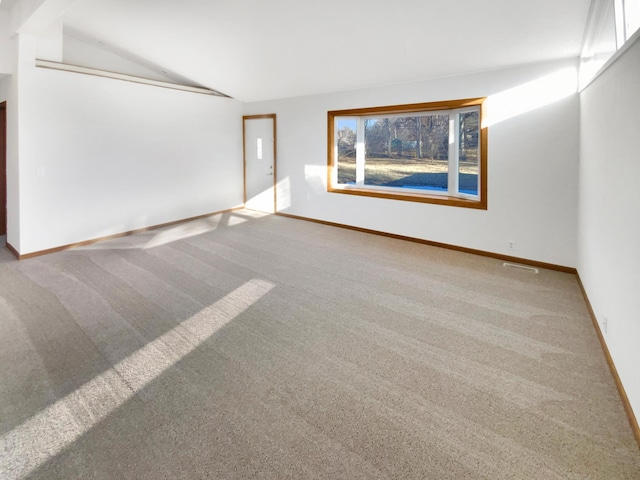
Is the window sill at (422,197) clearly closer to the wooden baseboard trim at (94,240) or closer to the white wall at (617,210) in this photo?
the white wall at (617,210)

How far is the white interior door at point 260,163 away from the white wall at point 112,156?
1.08 feet

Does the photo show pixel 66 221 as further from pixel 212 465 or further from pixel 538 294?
pixel 538 294

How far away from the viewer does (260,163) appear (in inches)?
287

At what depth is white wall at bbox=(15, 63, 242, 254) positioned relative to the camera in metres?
4.49

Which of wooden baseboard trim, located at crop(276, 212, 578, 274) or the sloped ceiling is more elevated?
the sloped ceiling

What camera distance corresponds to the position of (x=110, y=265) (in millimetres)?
4242

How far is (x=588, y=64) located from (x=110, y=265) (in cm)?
544

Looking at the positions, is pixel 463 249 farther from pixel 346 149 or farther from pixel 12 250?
pixel 12 250

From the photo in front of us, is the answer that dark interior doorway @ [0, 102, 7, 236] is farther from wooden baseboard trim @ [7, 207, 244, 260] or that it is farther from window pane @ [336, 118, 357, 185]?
window pane @ [336, 118, 357, 185]

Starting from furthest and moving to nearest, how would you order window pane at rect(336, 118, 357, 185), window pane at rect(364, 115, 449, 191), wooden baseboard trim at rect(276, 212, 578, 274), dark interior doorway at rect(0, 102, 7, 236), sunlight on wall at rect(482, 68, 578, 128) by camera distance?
window pane at rect(336, 118, 357, 185), window pane at rect(364, 115, 449, 191), dark interior doorway at rect(0, 102, 7, 236), wooden baseboard trim at rect(276, 212, 578, 274), sunlight on wall at rect(482, 68, 578, 128)

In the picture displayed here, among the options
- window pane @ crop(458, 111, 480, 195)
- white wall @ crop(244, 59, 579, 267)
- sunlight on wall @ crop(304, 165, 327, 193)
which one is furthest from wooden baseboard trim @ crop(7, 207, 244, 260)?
window pane @ crop(458, 111, 480, 195)

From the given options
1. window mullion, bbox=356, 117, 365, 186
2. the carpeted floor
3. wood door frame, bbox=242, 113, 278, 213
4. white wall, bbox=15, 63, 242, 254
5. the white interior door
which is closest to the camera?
the carpeted floor

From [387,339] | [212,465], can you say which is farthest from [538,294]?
[212,465]

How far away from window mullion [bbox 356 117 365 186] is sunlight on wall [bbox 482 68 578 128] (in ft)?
7.48
